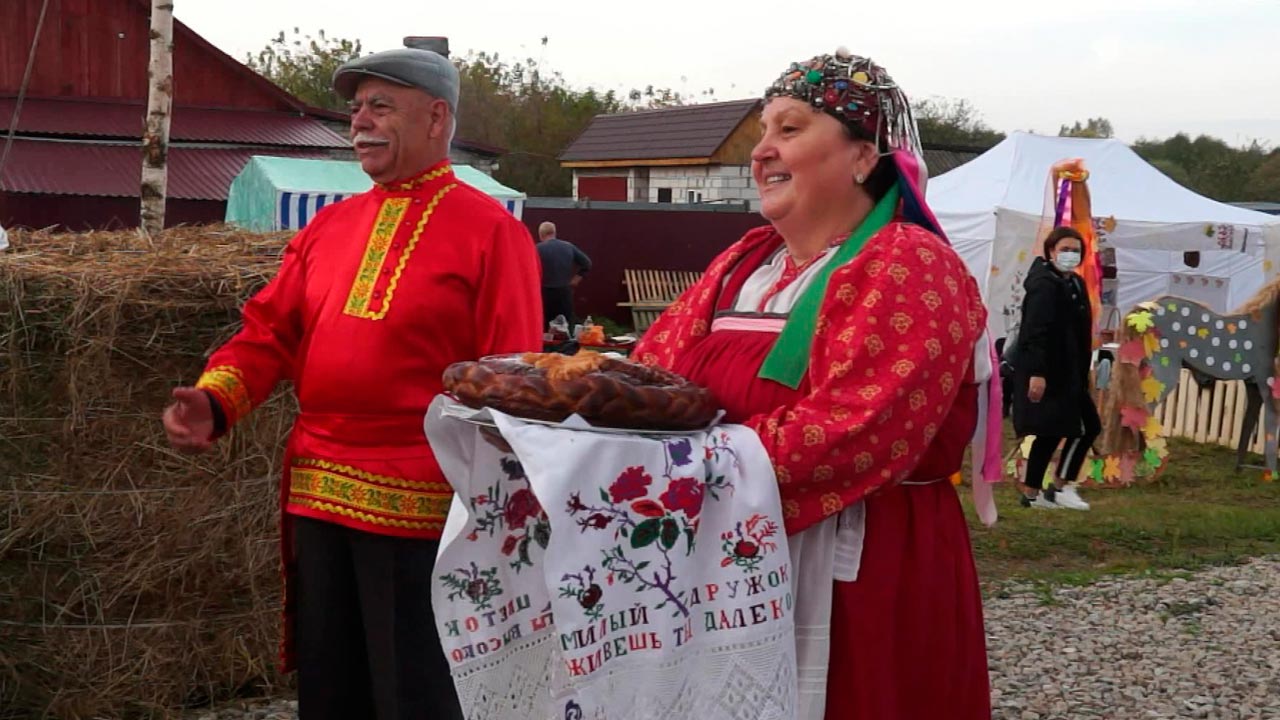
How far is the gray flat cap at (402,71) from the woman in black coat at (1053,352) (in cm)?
527

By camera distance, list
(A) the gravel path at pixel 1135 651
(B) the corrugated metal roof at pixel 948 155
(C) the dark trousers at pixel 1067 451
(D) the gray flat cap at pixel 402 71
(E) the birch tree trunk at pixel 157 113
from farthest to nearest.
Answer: (B) the corrugated metal roof at pixel 948 155
(C) the dark trousers at pixel 1067 451
(E) the birch tree trunk at pixel 157 113
(A) the gravel path at pixel 1135 651
(D) the gray flat cap at pixel 402 71

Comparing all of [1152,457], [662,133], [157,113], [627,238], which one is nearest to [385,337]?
[157,113]

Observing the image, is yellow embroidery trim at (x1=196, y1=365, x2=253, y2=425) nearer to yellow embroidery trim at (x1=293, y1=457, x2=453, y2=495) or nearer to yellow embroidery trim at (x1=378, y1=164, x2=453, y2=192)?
yellow embroidery trim at (x1=293, y1=457, x2=453, y2=495)

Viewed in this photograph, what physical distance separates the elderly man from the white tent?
447 inches

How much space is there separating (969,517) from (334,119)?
15484 mm

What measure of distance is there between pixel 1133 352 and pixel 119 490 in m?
7.44

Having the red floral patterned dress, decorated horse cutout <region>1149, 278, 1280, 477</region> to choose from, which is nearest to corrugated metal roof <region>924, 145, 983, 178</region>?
decorated horse cutout <region>1149, 278, 1280, 477</region>

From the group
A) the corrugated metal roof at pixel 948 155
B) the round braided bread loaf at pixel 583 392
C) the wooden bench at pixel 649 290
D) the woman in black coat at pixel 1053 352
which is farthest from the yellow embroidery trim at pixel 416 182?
the corrugated metal roof at pixel 948 155

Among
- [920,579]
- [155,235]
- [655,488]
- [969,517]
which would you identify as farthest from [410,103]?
[969,517]

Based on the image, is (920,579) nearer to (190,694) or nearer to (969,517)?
(190,694)

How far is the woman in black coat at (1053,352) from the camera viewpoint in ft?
25.1

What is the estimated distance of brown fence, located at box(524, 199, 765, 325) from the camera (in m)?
21.0

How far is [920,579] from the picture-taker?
2264 millimetres

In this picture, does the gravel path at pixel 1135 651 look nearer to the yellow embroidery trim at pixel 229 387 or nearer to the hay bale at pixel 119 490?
the hay bale at pixel 119 490
